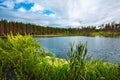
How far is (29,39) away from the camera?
7.33 meters

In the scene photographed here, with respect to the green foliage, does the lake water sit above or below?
below

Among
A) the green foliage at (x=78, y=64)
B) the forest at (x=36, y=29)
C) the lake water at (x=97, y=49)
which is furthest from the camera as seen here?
the forest at (x=36, y=29)

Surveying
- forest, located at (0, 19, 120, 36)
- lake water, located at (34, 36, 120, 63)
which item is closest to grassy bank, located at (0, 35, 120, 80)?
lake water, located at (34, 36, 120, 63)

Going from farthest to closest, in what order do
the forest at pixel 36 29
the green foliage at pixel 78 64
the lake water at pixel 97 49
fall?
the forest at pixel 36 29, the lake water at pixel 97 49, the green foliage at pixel 78 64

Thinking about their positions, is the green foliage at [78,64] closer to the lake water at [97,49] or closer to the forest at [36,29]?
the lake water at [97,49]

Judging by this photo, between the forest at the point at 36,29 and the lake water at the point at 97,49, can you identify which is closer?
the lake water at the point at 97,49

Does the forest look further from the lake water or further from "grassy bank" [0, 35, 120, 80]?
"grassy bank" [0, 35, 120, 80]

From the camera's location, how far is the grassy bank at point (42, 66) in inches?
217

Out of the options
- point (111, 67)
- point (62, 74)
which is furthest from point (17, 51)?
point (111, 67)

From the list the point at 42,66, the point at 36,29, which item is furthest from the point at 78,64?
the point at 36,29

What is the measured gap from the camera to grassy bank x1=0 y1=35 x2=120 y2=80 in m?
5.50

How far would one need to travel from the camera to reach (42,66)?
6.20m

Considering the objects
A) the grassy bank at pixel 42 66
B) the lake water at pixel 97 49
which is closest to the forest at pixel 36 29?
the lake water at pixel 97 49

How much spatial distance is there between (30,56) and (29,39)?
40.0 inches
